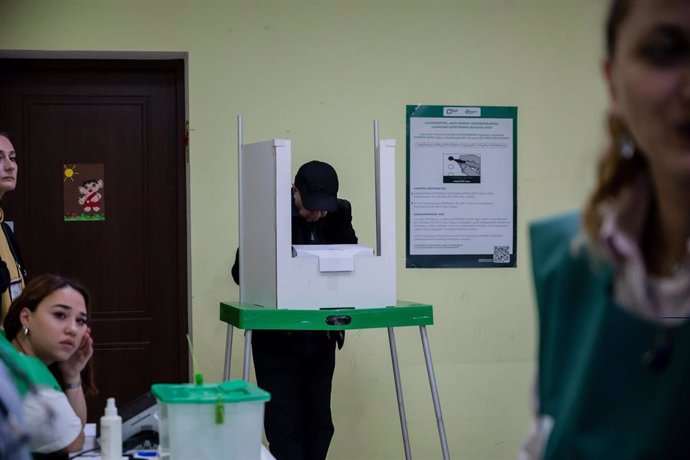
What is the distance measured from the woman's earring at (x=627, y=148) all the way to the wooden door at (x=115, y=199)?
4.30m

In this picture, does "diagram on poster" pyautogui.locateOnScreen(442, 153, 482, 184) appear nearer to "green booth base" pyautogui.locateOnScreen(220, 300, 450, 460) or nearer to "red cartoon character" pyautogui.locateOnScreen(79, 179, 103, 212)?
"green booth base" pyautogui.locateOnScreen(220, 300, 450, 460)

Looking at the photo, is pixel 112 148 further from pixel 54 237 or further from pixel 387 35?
pixel 387 35

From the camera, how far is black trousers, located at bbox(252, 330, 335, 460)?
399cm

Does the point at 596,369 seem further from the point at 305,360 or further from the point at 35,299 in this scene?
the point at 305,360

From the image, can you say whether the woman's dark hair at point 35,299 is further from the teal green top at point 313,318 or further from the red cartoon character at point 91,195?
the red cartoon character at point 91,195

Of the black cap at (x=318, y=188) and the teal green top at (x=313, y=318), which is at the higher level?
the black cap at (x=318, y=188)

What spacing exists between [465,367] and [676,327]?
14.4 feet

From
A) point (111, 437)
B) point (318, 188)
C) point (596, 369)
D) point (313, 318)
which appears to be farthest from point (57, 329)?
point (596, 369)

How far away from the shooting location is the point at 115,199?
15.8 feet

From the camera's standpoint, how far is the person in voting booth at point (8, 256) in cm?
341

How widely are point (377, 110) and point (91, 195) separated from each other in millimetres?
1475

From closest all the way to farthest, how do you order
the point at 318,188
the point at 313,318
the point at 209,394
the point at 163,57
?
the point at 209,394, the point at 313,318, the point at 318,188, the point at 163,57

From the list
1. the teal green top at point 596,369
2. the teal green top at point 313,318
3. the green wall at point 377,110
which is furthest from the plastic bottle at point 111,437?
the green wall at point 377,110

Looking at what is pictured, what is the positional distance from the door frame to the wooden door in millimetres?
31
